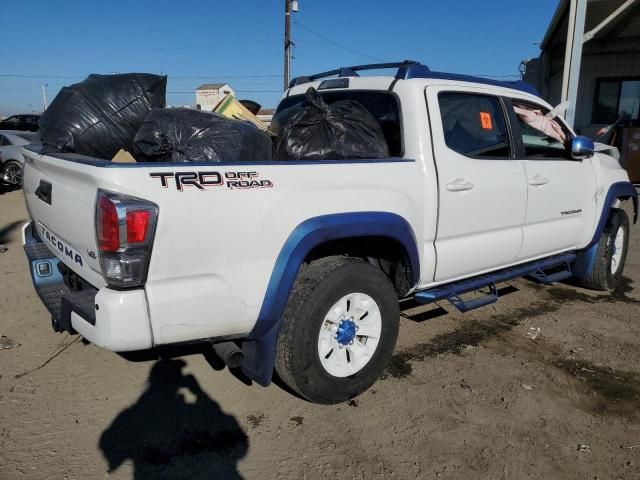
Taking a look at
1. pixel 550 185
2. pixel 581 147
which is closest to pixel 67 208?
pixel 550 185

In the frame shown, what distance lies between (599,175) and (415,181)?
2672 mm

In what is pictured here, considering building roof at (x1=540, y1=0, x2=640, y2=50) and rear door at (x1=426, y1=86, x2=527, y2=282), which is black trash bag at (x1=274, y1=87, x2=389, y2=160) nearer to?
rear door at (x1=426, y1=86, x2=527, y2=282)

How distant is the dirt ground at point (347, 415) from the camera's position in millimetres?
2682

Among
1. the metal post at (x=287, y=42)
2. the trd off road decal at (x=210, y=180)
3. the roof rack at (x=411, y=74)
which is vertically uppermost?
the metal post at (x=287, y=42)

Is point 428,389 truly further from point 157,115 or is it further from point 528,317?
point 157,115

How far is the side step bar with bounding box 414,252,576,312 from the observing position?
368cm

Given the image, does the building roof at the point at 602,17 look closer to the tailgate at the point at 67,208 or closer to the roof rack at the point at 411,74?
the roof rack at the point at 411,74

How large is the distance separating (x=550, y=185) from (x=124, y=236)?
349cm

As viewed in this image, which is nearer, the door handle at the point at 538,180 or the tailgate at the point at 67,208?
the tailgate at the point at 67,208

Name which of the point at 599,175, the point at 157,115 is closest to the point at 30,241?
the point at 157,115

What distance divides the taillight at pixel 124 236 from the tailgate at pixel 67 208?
0.40 ft

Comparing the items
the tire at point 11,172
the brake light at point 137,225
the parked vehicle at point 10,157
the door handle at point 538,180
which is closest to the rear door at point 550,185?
the door handle at point 538,180

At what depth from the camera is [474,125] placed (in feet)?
12.7

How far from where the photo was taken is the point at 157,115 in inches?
116
